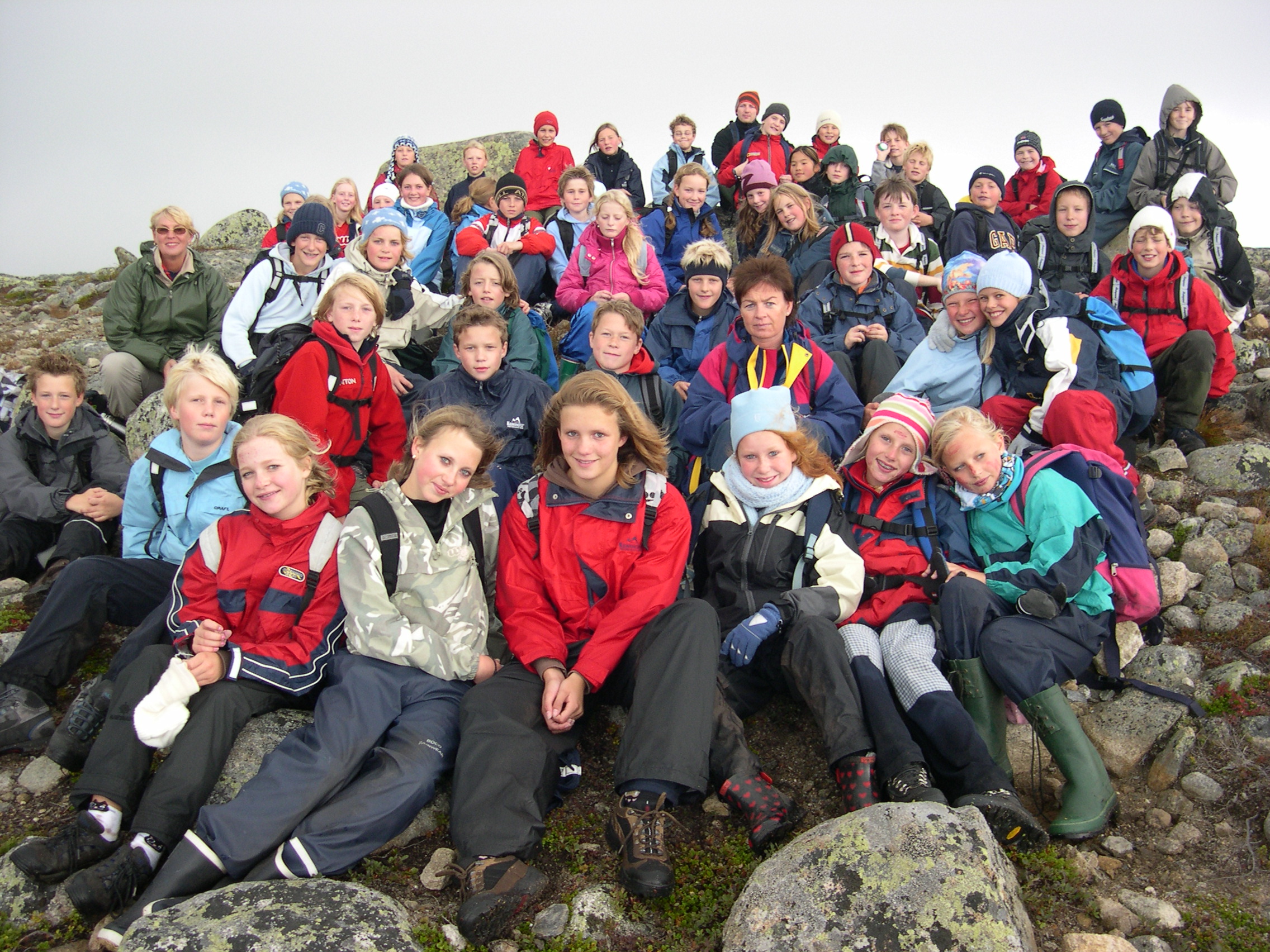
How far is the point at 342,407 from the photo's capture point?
7.09 m

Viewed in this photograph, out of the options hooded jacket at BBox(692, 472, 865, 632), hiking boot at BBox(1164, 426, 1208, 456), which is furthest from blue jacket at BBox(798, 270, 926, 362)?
hooded jacket at BBox(692, 472, 865, 632)

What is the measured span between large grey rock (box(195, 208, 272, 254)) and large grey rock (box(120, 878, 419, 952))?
2530 cm

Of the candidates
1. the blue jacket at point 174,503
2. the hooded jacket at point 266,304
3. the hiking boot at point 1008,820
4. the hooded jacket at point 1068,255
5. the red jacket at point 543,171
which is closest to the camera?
the hiking boot at point 1008,820

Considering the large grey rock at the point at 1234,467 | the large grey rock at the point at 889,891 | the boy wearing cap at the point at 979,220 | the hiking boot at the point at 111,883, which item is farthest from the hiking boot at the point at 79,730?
the boy wearing cap at the point at 979,220

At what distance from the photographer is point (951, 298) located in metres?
7.23

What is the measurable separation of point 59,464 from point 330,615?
13.5 ft

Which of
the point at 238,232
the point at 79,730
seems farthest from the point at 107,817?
the point at 238,232

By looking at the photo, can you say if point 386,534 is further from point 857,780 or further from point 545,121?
point 545,121

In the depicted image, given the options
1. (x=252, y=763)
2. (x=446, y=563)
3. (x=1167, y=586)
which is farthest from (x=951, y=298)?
(x=252, y=763)

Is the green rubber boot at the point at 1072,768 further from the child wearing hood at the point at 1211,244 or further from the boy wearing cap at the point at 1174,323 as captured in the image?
the child wearing hood at the point at 1211,244

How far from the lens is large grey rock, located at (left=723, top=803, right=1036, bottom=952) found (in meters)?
3.15

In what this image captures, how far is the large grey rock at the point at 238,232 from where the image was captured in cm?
2545

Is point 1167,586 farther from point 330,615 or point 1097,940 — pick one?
point 330,615

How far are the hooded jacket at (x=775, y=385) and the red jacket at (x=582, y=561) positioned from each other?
1769mm
